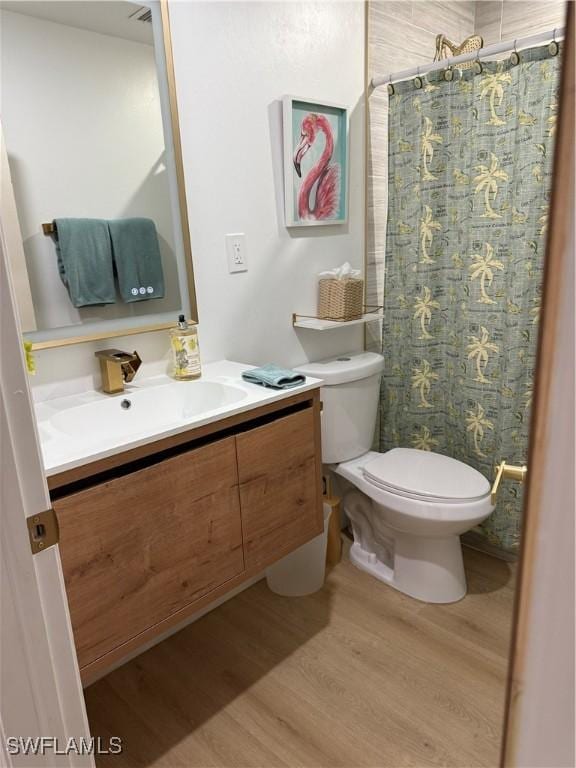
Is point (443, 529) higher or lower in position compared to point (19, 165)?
lower

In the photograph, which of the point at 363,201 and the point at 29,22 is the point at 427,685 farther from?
the point at 29,22

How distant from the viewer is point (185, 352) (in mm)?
1736

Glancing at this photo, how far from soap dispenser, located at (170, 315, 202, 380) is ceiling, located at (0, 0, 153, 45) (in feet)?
2.68

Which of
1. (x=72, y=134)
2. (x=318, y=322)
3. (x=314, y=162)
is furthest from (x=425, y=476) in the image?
(x=72, y=134)

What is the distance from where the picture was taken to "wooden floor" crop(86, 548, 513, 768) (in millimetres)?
1513

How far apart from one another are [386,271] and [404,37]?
975mm

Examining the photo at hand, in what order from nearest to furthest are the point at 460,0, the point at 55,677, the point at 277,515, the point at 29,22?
1. the point at 55,677
2. the point at 29,22
3. the point at 277,515
4. the point at 460,0

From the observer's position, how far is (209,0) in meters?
1.70

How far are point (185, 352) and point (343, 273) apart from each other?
0.78 m

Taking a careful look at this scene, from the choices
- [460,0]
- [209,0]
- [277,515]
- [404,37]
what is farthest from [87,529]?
[460,0]

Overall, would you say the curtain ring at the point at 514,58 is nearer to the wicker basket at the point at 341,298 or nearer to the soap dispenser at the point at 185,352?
the wicker basket at the point at 341,298

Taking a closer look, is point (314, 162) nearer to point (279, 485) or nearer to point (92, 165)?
point (92, 165)
